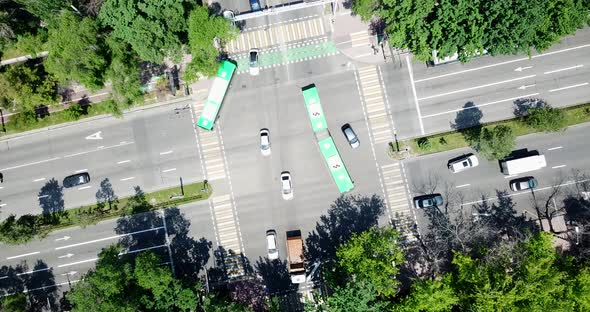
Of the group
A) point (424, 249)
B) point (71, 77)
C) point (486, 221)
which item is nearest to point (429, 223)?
point (424, 249)

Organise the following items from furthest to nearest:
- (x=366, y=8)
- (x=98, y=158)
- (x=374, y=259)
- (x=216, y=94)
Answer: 1. (x=98, y=158)
2. (x=216, y=94)
3. (x=366, y=8)
4. (x=374, y=259)

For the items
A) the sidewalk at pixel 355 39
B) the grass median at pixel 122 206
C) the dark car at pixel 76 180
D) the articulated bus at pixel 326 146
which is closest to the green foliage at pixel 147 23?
the grass median at pixel 122 206

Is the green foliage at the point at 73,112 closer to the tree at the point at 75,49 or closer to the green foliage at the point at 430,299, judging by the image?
the tree at the point at 75,49

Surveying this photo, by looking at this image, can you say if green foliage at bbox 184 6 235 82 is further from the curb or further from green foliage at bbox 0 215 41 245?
green foliage at bbox 0 215 41 245

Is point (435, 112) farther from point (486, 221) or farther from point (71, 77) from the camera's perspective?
point (71, 77)

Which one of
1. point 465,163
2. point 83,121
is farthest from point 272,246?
point 83,121

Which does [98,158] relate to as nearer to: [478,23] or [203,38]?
[203,38]
